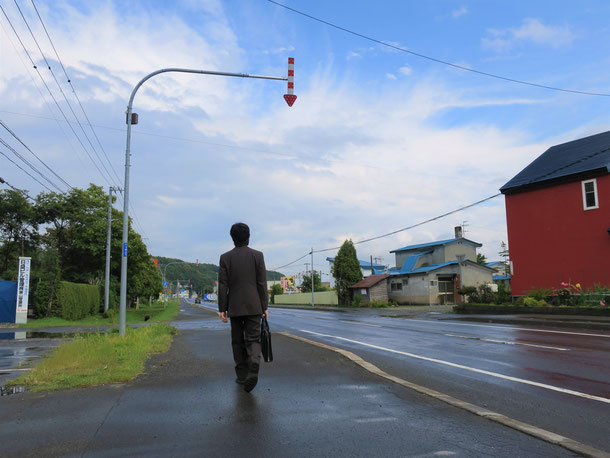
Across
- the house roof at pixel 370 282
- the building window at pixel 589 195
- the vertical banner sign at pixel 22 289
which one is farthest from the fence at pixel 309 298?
the vertical banner sign at pixel 22 289

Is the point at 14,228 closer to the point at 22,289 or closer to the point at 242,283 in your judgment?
the point at 22,289

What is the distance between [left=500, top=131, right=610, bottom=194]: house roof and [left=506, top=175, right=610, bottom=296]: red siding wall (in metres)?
0.57

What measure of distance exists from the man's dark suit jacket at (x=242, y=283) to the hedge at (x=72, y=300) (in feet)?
82.7

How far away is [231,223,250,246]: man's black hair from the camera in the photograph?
5.44 metres

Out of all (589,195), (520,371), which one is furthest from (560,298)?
(520,371)

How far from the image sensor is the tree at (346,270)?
156 ft

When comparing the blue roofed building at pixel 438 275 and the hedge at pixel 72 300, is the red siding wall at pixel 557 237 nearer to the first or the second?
the blue roofed building at pixel 438 275

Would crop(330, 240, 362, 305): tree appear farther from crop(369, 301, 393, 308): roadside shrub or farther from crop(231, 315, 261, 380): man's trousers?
crop(231, 315, 261, 380): man's trousers

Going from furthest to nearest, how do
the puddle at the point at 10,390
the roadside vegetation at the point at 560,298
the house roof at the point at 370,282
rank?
the house roof at the point at 370,282
the roadside vegetation at the point at 560,298
the puddle at the point at 10,390

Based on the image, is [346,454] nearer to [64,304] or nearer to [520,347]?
[520,347]

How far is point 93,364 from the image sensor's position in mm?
6980

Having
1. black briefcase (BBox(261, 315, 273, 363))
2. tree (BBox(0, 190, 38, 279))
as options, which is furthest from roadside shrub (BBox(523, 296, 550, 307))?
tree (BBox(0, 190, 38, 279))

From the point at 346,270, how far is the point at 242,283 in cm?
4289

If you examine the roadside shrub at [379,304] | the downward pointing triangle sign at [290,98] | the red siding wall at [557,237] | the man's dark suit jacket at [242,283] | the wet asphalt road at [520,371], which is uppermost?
the downward pointing triangle sign at [290,98]
